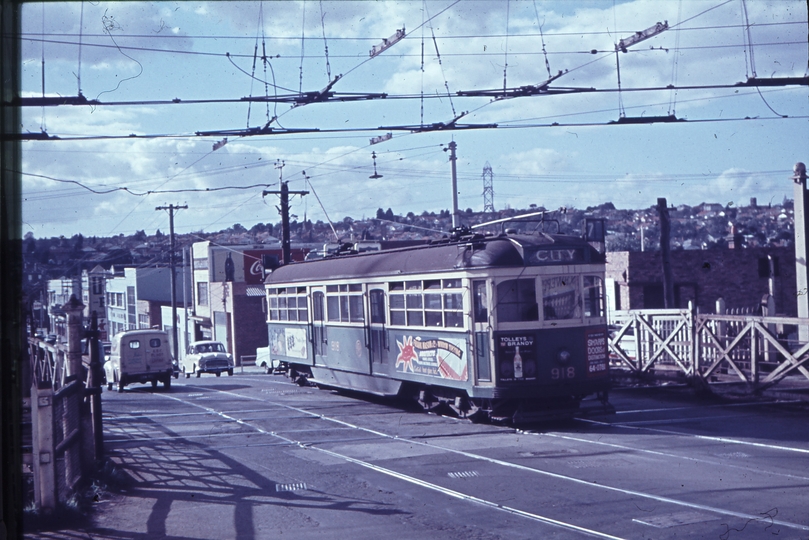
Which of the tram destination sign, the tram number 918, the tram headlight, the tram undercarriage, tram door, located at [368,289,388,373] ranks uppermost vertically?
the tram destination sign

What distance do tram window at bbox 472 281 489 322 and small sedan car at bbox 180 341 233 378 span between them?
77.6 ft

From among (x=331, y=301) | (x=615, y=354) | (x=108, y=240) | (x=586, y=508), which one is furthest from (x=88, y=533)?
(x=108, y=240)

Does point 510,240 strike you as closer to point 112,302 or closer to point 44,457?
point 44,457

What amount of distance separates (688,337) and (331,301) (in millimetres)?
8173

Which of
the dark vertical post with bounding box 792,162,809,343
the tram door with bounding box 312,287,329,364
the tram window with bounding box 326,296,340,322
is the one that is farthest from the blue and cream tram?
the dark vertical post with bounding box 792,162,809,343

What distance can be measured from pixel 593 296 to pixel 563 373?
5.31 ft

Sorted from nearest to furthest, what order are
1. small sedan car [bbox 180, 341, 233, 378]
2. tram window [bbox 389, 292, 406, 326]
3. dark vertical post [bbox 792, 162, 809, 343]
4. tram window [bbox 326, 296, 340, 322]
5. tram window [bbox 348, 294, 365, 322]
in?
1. tram window [bbox 389, 292, 406, 326]
2. tram window [bbox 348, 294, 365, 322]
3. tram window [bbox 326, 296, 340, 322]
4. dark vertical post [bbox 792, 162, 809, 343]
5. small sedan car [bbox 180, 341, 233, 378]

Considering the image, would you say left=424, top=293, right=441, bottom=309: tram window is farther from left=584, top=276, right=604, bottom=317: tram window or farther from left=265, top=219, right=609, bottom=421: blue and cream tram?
left=584, top=276, right=604, bottom=317: tram window

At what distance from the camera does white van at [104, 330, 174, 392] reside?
27.3m

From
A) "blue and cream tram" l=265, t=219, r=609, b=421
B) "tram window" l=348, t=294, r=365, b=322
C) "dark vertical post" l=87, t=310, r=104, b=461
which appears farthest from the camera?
"tram window" l=348, t=294, r=365, b=322

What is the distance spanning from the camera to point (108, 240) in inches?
1746

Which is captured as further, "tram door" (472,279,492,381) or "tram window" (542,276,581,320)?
"tram window" (542,276,581,320)

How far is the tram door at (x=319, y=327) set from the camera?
69.2 ft

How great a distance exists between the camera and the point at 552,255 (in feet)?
49.3
